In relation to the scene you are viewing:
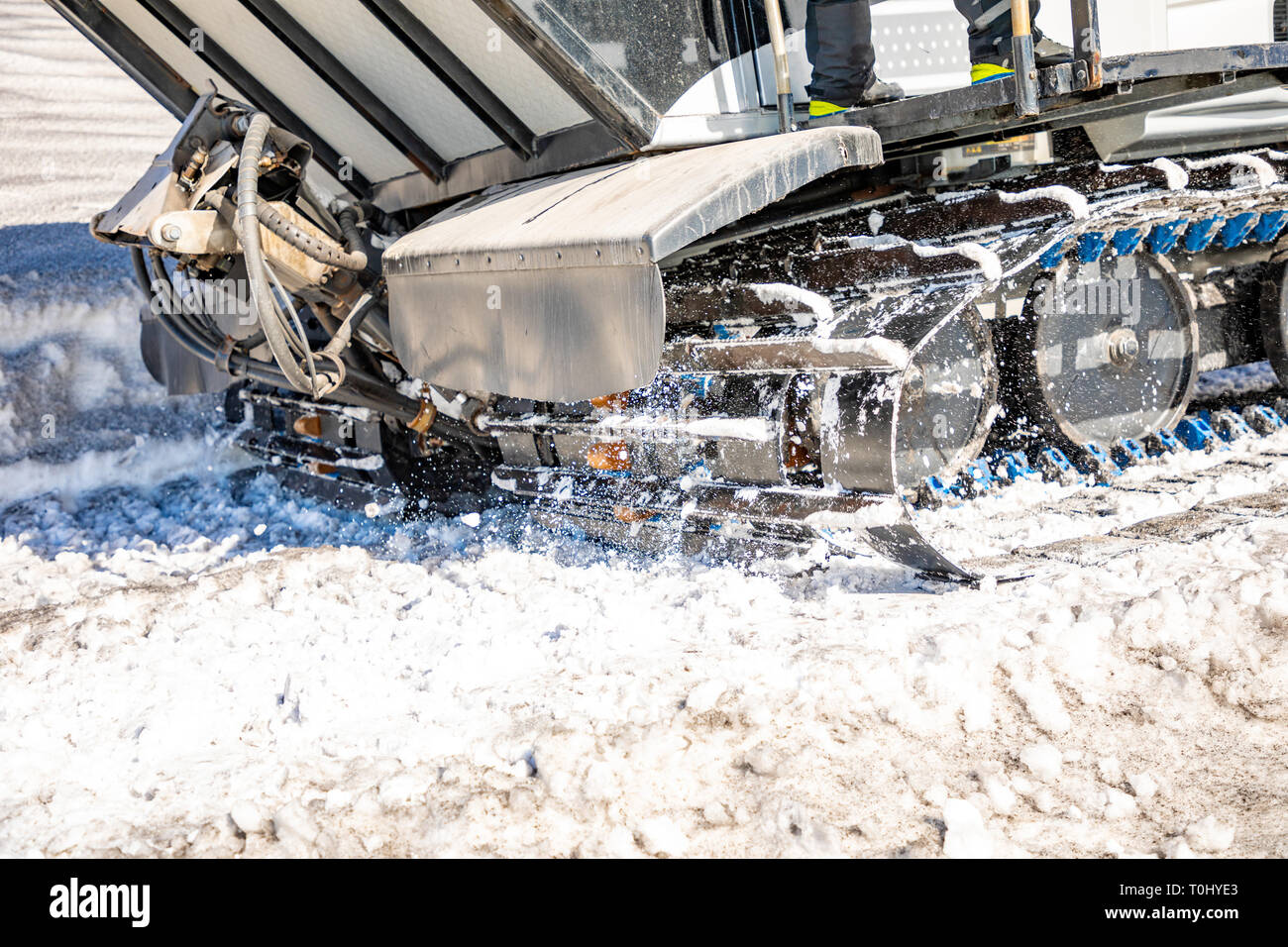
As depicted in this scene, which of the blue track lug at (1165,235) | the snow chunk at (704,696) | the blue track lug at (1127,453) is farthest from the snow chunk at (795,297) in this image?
the blue track lug at (1127,453)

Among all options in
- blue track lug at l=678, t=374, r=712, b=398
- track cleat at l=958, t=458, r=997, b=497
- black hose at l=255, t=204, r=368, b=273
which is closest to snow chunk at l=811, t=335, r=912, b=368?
blue track lug at l=678, t=374, r=712, b=398

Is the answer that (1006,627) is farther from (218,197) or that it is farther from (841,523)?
(218,197)

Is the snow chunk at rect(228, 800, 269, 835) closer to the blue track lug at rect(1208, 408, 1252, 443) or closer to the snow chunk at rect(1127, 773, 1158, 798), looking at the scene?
the snow chunk at rect(1127, 773, 1158, 798)

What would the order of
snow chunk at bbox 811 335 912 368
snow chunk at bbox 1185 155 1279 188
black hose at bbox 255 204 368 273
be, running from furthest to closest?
snow chunk at bbox 1185 155 1279 188
black hose at bbox 255 204 368 273
snow chunk at bbox 811 335 912 368

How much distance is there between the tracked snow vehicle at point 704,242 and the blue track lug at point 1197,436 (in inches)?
4.1

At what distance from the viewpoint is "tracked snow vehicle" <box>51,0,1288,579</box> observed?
2.91 meters

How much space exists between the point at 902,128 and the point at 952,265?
0.41 m

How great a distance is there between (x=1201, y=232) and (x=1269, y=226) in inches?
23.4

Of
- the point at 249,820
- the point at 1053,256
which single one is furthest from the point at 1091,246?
the point at 249,820

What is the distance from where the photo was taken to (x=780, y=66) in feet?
10.1

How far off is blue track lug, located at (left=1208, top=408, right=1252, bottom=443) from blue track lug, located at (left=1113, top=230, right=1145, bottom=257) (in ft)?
3.57

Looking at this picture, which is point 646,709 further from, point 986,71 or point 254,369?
point 254,369

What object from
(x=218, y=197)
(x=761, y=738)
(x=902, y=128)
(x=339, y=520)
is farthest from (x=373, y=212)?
(x=761, y=738)

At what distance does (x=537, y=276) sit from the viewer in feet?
9.66
